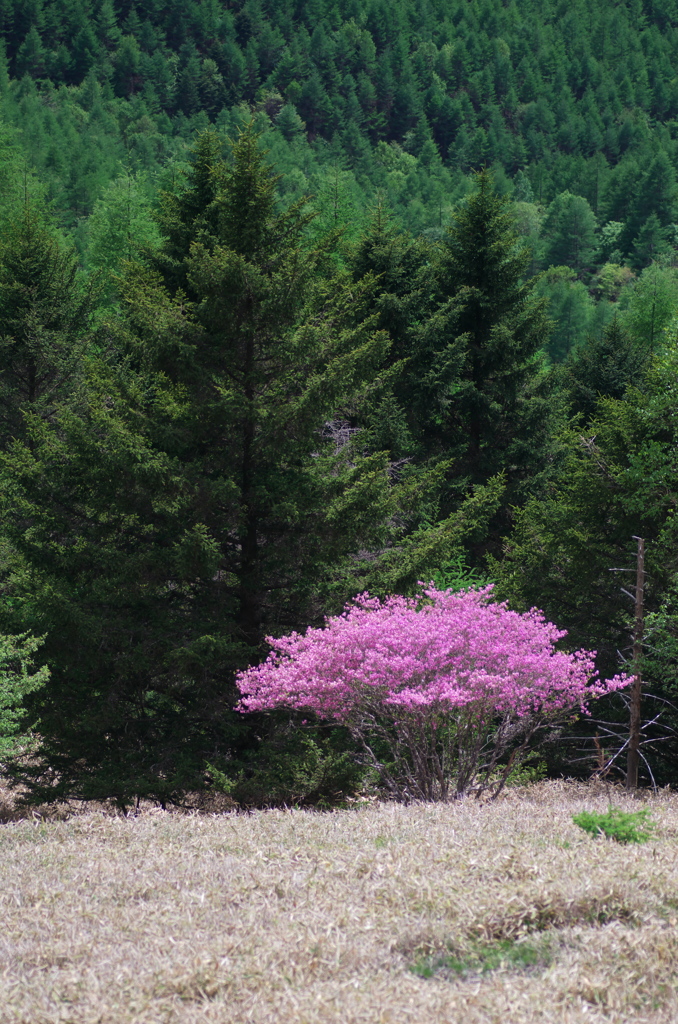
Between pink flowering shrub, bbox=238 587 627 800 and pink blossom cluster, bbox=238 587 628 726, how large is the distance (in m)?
0.01

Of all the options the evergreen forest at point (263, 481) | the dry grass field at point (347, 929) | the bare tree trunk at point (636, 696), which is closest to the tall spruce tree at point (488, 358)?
the evergreen forest at point (263, 481)

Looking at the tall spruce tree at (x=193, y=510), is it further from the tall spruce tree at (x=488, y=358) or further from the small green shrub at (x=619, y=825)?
the tall spruce tree at (x=488, y=358)

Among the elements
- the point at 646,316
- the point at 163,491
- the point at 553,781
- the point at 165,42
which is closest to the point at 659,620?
the point at 553,781

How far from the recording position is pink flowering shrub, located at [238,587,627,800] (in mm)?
10539

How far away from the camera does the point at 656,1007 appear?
14.6 feet

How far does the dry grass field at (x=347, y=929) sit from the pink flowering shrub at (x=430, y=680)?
9.55 feet

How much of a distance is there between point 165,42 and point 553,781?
21276 centimetres

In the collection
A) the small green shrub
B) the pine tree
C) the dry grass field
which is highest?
the pine tree

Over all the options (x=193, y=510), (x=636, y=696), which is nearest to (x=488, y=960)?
(x=636, y=696)

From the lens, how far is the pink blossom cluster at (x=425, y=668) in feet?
34.4

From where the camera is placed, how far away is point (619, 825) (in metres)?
7.33

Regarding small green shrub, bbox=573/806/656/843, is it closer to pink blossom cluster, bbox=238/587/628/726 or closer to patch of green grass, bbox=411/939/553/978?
patch of green grass, bbox=411/939/553/978

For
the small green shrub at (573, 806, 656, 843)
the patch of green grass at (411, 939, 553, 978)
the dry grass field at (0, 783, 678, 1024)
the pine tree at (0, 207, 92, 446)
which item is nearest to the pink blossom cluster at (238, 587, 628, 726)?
the small green shrub at (573, 806, 656, 843)

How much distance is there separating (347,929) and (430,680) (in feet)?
18.3
